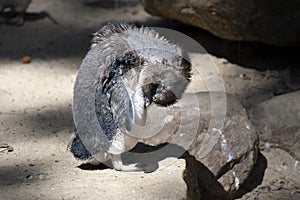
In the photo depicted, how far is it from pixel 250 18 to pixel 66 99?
116 centimetres

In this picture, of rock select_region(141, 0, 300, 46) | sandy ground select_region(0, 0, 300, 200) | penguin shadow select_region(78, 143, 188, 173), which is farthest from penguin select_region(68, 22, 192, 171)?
rock select_region(141, 0, 300, 46)

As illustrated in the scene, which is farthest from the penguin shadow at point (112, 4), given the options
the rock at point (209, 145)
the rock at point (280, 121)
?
the rock at point (209, 145)

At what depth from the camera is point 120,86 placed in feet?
9.21

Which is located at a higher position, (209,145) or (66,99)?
(209,145)

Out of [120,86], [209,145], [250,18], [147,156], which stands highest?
[120,86]

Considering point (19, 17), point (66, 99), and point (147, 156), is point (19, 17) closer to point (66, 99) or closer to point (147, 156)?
point (66, 99)

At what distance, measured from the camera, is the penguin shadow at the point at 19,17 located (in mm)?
4977

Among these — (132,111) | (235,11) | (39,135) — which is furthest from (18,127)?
(235,11)

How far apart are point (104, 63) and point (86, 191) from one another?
0.56 meters

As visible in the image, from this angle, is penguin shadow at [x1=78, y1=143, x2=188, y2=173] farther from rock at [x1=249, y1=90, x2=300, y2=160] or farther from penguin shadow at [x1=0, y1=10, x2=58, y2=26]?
penguin shadow at [x1=0, y1=10, x2=58, y2=26]

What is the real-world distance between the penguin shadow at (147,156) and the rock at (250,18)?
109cm

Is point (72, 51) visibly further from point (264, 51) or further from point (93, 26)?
point (264, 51)

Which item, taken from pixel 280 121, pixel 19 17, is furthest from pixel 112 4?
pixel 280 121

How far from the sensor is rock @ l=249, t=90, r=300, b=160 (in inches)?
131
